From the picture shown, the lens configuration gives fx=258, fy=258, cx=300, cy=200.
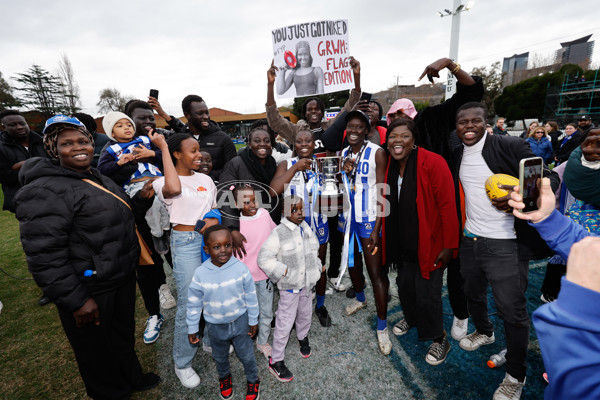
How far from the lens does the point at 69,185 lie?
1.88m

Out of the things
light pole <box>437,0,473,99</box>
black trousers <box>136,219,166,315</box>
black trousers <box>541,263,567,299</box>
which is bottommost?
black trousers <box>541,263,567,299</box>

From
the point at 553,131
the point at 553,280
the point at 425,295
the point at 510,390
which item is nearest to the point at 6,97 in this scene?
the point at 425,295

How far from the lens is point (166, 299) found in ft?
12.9

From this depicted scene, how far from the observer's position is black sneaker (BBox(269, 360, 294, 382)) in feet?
8.68

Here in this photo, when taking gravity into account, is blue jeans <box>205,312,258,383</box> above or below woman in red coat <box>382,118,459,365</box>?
below

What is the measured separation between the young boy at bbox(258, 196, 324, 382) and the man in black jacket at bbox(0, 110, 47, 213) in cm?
473

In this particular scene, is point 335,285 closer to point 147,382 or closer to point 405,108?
point 147,382

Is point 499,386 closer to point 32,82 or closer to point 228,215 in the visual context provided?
point 228,215

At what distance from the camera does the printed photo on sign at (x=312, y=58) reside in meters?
3.92

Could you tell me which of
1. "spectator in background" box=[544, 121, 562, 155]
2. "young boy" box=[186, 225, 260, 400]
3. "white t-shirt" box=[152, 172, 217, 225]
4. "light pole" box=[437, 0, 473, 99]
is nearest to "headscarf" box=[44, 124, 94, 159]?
"white t-shirt" box=[152, 172, 217, 225]

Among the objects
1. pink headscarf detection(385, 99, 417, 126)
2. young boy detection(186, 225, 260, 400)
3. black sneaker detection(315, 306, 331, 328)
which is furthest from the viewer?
pink headscarf detection(385, 99, 417, 126)

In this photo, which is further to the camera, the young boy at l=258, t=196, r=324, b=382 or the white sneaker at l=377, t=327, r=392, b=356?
the white sneaker at l=377, t=327, r=392, b=356

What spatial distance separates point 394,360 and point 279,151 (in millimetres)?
3440

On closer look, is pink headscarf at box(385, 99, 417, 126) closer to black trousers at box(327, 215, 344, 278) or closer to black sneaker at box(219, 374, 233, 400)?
black trousers at box(327, 215, 344, 278)
